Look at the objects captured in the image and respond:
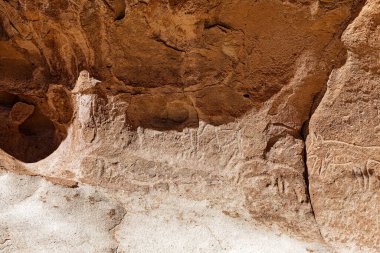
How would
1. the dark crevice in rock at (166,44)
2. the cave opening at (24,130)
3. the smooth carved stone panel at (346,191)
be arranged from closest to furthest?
the smooth carved stone panel at (346,191) → the dark crevice in rock at (166,44) → the cave opening at (24,130)

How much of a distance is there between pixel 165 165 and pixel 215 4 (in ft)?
2.40

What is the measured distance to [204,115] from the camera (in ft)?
6.80

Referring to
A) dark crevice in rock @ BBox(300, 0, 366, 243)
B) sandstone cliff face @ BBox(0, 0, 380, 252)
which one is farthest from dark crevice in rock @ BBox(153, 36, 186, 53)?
dark crevice in rock @ BBox(300, 0, 366, 243)

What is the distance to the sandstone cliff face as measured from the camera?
1.82m

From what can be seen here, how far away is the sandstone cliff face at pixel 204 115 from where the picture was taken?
→ 5.97 feet

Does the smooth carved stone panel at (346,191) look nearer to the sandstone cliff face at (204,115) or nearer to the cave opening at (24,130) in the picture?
the sandstone cliff face at (204,115)

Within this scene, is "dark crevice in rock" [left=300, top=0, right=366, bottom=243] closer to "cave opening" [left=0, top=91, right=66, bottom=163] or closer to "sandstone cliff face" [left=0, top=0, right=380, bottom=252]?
"sandstone cliff face" [left=0, top=0, right=380, bottom=252]

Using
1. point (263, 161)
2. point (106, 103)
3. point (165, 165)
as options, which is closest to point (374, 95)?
point (263, 161)

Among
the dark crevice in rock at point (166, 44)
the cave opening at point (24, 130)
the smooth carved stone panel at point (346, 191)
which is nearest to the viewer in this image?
the smooth carved stone panel at point (346, 191)

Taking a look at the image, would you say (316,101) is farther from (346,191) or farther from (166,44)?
(166,44)

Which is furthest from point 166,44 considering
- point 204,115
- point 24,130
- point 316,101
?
point 24,130

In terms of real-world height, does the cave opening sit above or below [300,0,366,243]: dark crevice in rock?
below

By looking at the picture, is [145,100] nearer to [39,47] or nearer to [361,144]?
[39,47]

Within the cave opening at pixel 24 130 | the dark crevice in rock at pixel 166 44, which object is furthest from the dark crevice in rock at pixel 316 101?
the cave opening at pixel 24 130
